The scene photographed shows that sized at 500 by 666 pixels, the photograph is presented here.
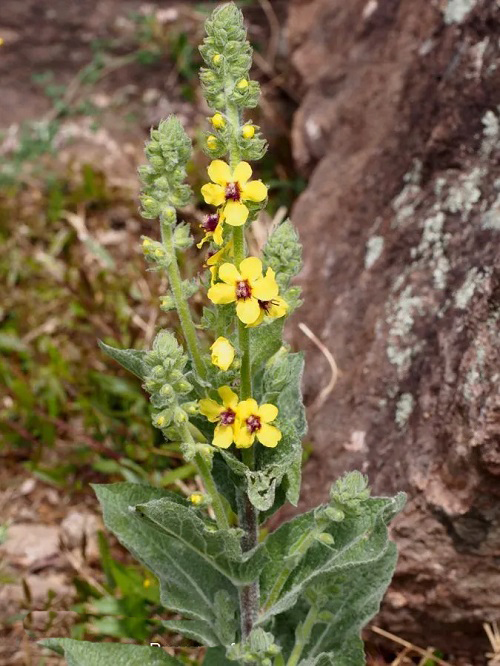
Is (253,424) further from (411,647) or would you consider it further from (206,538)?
(411,647)

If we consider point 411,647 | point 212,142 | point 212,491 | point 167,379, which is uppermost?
point 212,142

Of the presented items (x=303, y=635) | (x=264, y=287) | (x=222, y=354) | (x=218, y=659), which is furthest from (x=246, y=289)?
(x=218, y=659)

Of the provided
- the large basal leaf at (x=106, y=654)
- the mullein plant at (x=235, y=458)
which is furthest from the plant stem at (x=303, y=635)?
the large basal leaf at (x=106, y=654)

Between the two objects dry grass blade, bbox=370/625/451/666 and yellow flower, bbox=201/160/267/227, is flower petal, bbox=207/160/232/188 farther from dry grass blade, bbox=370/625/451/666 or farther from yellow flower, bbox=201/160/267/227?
dry grass blade, bbox=370/625/451/666

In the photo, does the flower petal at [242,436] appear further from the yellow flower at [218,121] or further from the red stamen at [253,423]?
the yellow flower at [218,121]

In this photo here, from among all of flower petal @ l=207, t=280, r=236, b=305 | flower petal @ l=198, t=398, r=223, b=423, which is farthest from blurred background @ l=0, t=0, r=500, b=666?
flower petal @ l=207, t=280, r=236, b=305

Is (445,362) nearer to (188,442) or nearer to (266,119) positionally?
(188,442)

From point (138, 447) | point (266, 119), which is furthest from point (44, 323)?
point (266, 119)
